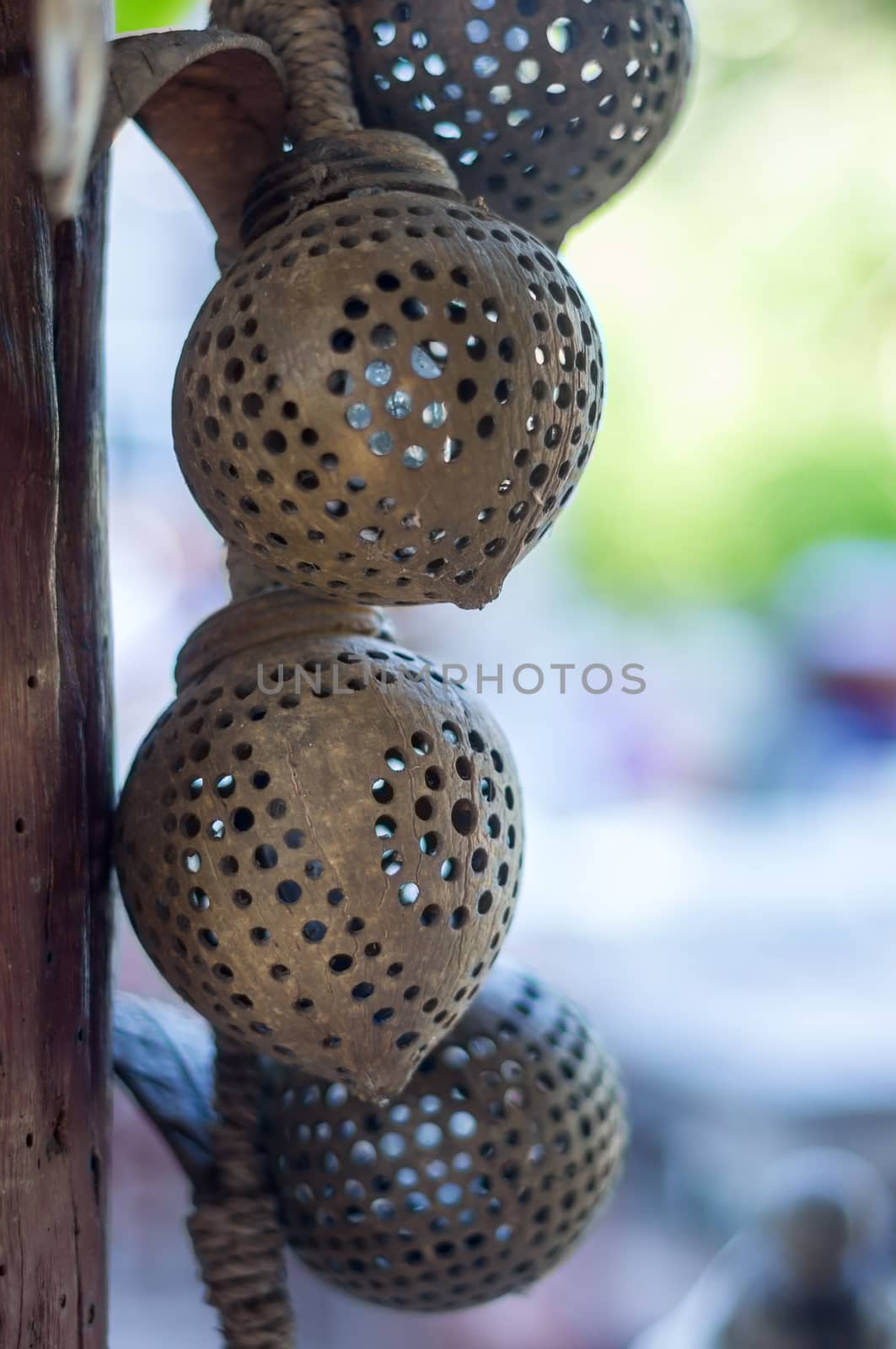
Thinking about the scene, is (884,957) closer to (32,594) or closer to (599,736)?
(599,736)

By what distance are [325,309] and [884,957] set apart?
178cm

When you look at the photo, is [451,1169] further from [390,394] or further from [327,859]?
[390,394]

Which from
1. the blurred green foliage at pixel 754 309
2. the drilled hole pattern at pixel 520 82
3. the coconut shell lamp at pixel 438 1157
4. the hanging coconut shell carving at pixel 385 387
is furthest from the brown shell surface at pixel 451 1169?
the blurred green foliage at pixel 754 309

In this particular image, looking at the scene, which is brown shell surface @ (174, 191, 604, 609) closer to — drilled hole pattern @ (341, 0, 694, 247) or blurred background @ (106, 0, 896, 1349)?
drilled hole pattern @ (341, 0, 694, 247)

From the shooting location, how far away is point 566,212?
0.56m

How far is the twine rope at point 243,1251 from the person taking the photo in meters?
0.54

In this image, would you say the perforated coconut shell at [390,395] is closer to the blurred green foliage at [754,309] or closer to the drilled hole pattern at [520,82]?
the drilled hole pattern at [520,82]

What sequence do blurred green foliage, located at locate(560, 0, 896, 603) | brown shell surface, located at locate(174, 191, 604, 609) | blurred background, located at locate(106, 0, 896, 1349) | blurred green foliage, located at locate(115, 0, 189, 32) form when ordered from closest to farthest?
1. brown shell surface, located at locate(174, 191, 604, 609)
2. blurred green foliage, located at locate(115, 0, 189, 32)
3. blurred background, located at locate(106, 0, 896, 1349)
4. blurred green foliage, located at locate(560, 0, 896, 603)

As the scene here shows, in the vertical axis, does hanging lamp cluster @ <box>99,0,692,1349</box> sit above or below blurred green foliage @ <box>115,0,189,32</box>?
below

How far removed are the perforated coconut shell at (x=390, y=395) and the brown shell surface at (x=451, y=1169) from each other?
8.4 inches

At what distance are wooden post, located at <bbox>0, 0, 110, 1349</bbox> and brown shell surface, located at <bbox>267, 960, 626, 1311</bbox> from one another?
8 centimetres

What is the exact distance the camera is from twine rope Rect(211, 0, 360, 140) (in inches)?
19.5

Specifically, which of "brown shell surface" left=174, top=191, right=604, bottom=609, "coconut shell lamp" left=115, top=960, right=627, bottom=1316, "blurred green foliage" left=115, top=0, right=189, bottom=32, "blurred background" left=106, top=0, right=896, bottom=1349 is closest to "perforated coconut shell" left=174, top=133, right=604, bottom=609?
"brown shell surface" left=174, top=191, right=604, bottom=609

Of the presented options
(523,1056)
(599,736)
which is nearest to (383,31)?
(523,1056)
